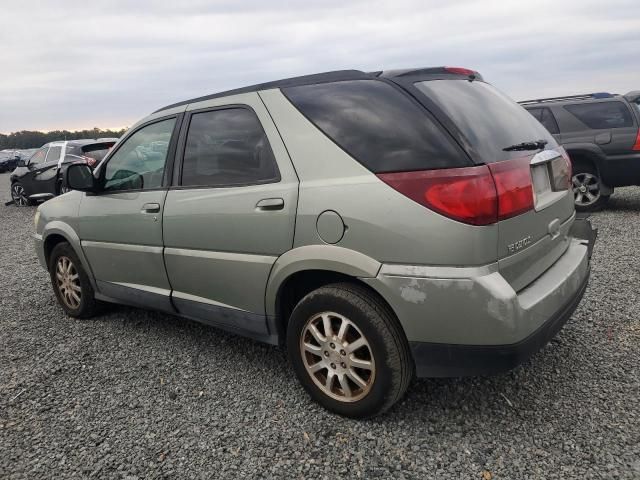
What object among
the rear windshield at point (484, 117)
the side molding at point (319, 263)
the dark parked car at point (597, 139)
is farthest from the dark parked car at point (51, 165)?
the rear windshield at point (484, 117)

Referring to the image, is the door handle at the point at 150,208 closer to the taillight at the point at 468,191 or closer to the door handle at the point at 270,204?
the door handle at the point at 270,204

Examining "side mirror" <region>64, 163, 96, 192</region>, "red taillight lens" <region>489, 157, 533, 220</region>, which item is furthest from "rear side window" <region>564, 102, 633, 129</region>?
"side mirror" <region>64, 163, 96, 192</region>

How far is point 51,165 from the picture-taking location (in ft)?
43.1

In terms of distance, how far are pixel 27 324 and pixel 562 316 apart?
4323 millimetres

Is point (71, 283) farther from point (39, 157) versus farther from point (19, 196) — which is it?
point (19, 196)

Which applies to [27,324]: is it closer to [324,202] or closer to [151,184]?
[151,184]

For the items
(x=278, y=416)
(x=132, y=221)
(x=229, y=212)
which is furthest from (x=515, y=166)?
(x=132, y=221)

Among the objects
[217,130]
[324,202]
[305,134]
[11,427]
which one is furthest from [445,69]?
[11,427]

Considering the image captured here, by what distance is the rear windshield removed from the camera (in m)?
2.31

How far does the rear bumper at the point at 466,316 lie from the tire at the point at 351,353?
0.10m

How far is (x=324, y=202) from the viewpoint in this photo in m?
2.46

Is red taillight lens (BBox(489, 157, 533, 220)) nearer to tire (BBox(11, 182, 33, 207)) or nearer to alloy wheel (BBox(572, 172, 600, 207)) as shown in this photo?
alloy wheel (BBox(572, 172, 600, 207))

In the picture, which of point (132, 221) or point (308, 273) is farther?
point (132, 221)

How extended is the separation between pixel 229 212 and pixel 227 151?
1.37 ft
